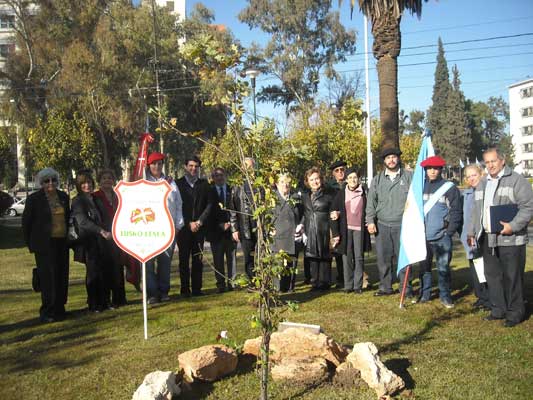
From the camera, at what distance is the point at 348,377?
427 centimetres

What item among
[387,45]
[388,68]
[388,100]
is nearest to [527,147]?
[387,45]

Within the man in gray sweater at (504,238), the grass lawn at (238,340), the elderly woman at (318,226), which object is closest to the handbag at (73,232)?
the grass lawn at (238,340)

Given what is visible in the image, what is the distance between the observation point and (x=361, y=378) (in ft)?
14.0

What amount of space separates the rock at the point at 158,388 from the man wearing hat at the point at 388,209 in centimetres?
428

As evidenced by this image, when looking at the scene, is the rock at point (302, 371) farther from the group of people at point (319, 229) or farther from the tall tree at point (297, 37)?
the tall tree at point (297, 37)

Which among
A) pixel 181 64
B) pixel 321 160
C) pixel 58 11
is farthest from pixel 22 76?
pixel 321 160

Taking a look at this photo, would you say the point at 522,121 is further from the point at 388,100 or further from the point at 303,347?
the point at 303,347

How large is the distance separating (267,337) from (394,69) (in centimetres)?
1096

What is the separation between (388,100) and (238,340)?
903 centimetres

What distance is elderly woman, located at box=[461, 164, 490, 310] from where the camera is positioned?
670 cm

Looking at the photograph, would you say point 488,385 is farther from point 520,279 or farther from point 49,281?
point 49,281

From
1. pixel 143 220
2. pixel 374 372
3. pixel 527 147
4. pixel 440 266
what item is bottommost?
pixel 374 372

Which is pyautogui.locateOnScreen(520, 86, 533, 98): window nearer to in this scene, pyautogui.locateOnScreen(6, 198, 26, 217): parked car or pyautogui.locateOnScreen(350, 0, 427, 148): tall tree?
pyautogui.locateOnScreen(6, 198, 26, 217): parked car

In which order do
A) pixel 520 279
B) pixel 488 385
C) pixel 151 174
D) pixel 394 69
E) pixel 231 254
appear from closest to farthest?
1. pixel 488 385
2. pixel 520 279
3. pixel 151 174
4. pixel 231 254
5. pixel 394 69
